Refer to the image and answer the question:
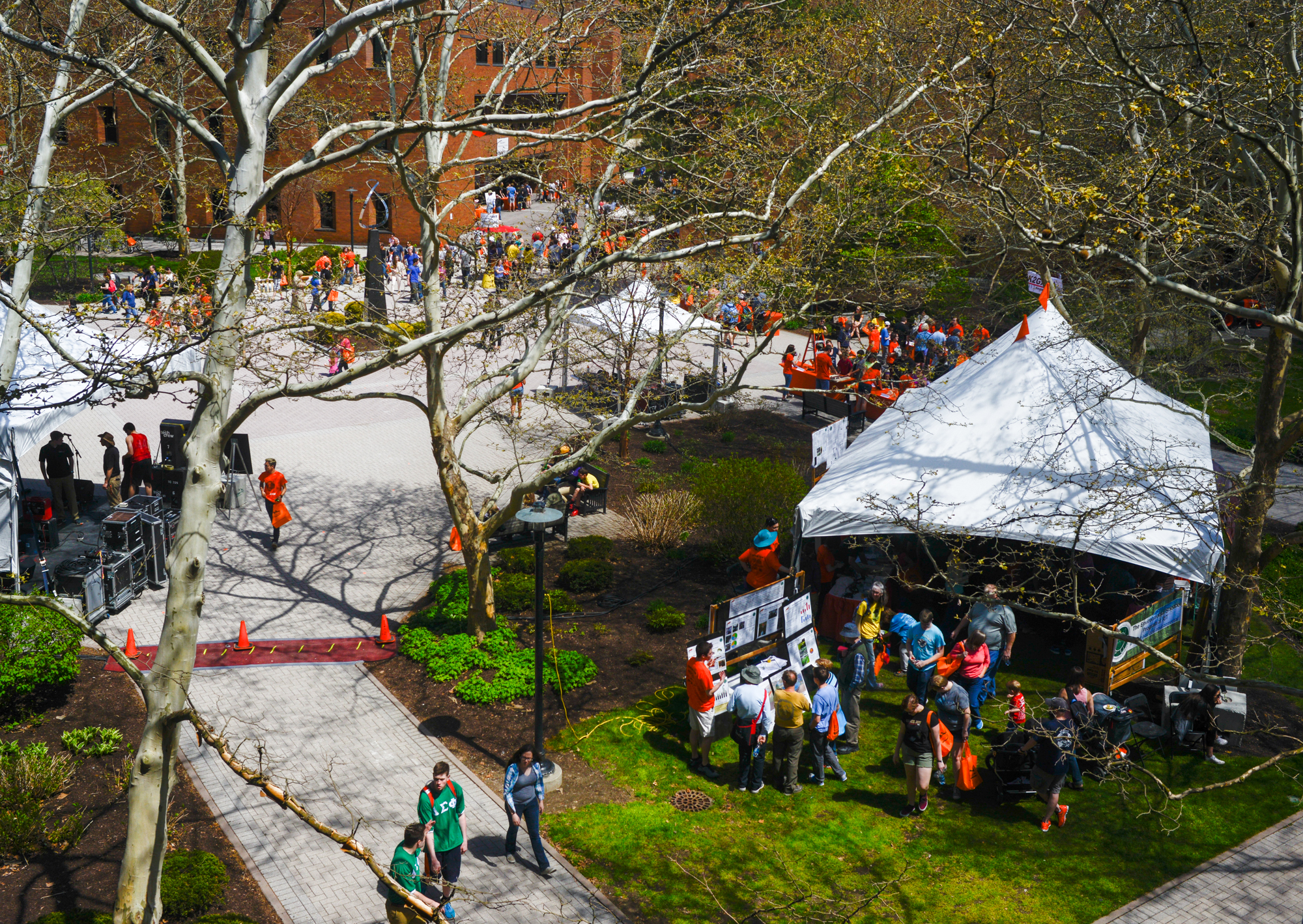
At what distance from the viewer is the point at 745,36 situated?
1641 centimetres

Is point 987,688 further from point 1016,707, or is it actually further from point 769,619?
point 769,619

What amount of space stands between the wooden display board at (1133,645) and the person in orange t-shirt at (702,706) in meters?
4.74

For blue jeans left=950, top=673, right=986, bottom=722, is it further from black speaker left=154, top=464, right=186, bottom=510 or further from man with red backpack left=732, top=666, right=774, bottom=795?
black speaker left=154, top=464, right=186, bottom=510

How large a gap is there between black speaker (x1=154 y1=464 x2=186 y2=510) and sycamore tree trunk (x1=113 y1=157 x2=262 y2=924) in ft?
38.2

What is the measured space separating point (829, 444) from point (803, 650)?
15.9 feet

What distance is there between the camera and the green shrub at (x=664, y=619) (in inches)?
572

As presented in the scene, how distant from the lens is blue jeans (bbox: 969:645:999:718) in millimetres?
12352

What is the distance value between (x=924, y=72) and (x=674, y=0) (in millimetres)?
5151

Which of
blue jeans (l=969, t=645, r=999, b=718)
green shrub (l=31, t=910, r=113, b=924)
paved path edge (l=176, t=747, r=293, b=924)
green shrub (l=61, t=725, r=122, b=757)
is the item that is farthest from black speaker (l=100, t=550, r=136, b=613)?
blue jeans (l=969, t=645, r=999, b=718)

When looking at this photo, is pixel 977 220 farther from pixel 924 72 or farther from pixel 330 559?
pixel 330 559

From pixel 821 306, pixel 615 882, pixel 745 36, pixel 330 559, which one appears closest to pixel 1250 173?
pixel 745 36

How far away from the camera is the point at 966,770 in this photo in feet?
35.5

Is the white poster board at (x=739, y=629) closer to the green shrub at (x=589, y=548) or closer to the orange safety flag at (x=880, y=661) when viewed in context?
the orange safety flag at (x=880, y=661)

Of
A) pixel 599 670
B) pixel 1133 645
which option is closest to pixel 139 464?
pixel 599 670
